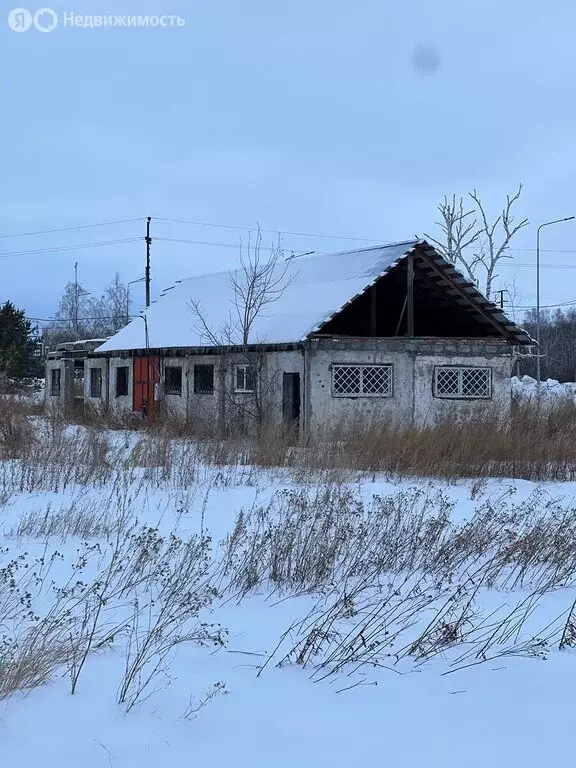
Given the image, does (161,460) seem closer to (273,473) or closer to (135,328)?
(273,473)

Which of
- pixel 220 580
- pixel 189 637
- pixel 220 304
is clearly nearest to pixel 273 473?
pixel 220 580

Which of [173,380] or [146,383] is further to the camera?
[146,383]

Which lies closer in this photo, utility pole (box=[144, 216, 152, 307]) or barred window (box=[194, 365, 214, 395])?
barred window (box=[194, 365, 214, 395])

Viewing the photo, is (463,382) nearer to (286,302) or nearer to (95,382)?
(286,302)

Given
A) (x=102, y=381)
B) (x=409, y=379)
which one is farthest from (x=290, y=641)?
(x=102, y=381)

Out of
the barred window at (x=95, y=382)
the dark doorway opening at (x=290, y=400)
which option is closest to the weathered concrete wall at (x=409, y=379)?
the dark doorway opening at (x=290, y=400)

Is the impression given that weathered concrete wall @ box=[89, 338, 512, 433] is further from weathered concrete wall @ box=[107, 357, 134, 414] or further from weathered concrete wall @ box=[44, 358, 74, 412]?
weathered concrete wall @ box=[44, 358, 74, 412]

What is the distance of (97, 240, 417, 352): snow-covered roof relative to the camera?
20000mm

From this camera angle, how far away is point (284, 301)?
22.7 metres

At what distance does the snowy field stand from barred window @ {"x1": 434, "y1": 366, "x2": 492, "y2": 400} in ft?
39.9

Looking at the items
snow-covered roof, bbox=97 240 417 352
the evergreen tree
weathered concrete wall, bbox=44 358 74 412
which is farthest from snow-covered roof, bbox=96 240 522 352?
the evergreen tree

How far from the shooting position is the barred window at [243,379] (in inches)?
830

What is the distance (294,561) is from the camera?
6.63 metres

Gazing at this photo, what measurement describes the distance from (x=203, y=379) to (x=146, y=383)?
3139mm
